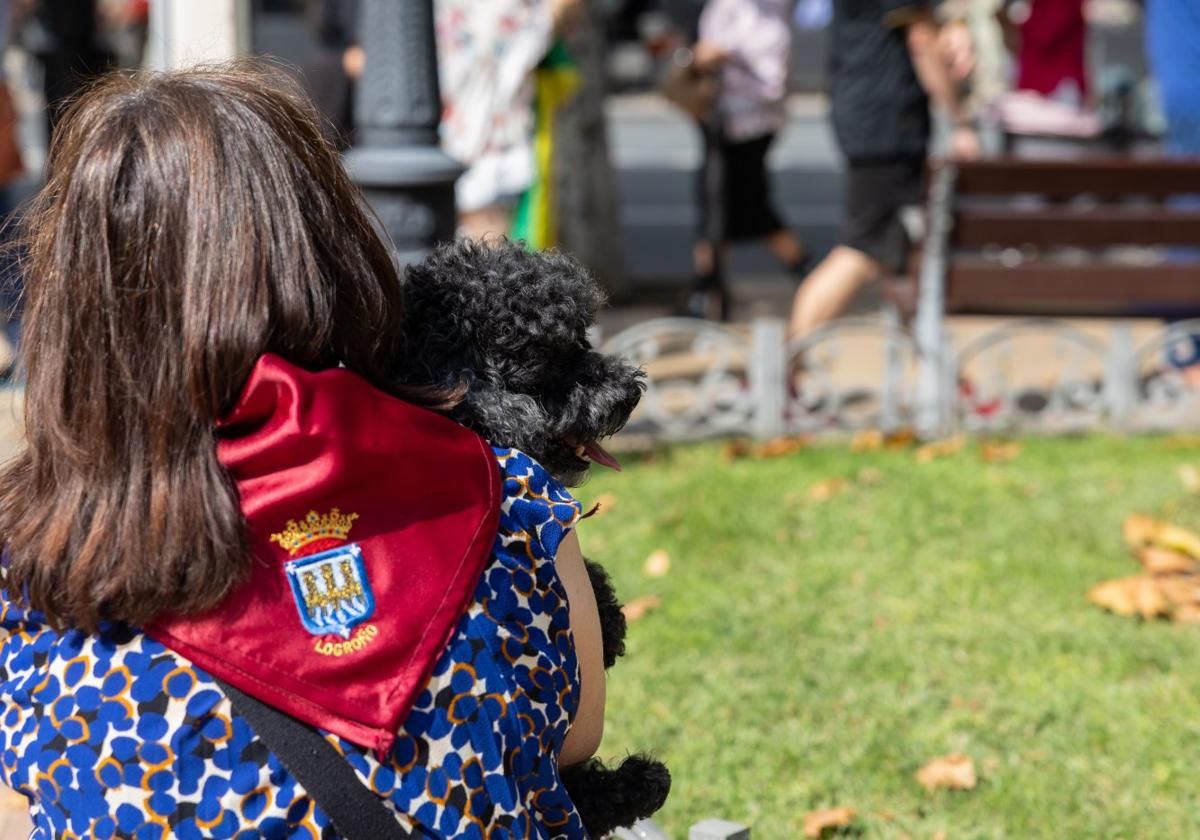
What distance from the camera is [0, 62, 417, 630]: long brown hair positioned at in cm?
149

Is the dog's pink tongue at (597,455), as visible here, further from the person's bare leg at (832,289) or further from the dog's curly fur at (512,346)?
the person's bare leg at (832,289)

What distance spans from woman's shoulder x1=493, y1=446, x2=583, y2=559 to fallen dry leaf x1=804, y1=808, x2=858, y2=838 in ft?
5.16

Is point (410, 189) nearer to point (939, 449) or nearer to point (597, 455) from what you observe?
point (939, 449)

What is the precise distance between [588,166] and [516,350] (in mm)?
6820

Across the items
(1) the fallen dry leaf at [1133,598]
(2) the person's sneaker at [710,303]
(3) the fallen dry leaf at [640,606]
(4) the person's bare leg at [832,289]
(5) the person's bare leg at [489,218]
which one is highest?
(5) the person's bare leg at [489,218]

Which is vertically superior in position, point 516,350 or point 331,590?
point 516,350

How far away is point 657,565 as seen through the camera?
4434mm

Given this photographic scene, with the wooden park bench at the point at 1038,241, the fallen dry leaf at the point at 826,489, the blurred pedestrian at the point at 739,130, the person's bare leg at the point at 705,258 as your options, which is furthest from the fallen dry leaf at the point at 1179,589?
the person's bare leg at the point at 705,258

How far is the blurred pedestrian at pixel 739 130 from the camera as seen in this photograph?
706cm

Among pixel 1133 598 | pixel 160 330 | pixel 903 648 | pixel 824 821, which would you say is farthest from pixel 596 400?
pixel 1133 598

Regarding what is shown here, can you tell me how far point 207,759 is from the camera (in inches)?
58.5

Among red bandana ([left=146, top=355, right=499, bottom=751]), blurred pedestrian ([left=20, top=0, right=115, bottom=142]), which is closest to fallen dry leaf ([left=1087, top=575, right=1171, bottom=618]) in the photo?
red bandana ([left=146, top=355, right=499, bottom=751])

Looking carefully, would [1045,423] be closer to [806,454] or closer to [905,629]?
[806,454]

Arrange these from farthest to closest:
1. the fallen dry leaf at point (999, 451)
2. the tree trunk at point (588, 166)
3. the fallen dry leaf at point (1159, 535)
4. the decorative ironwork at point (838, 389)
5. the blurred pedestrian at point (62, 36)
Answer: the blurred pedestrian at point (62, 36)
the tree trunk at point (588, 166)
the decorative ironwork at point (838, 389)
the fallen dry leaf at point (999, 451)
the fallen dry leaf at point (1159, 535)
